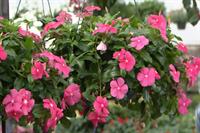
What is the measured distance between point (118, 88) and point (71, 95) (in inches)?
5.0

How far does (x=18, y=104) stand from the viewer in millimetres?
1382

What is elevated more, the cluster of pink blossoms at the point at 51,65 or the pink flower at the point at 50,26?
the pink flower at the point at 50,26

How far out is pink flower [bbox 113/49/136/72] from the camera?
156 centimetres

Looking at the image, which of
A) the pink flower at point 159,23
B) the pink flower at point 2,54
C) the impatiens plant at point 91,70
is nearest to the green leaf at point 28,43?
the impatiens plant at point 91,70

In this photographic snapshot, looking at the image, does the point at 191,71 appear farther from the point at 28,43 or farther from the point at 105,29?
the point at 28,43

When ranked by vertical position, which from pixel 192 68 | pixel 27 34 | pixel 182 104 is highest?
pixel 27 34

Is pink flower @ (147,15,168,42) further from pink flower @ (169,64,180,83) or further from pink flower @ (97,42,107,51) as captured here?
pink flower @ (97,42,107,51)

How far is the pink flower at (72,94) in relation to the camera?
1509 mm

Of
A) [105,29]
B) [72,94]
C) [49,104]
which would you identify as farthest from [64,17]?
[49,104]

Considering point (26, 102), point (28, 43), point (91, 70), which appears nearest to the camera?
point (26, 102)

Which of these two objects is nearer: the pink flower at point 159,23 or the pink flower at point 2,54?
the pink flower at point 2,54

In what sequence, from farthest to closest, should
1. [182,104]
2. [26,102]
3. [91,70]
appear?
[182,104] < [91,70] < [26,102]

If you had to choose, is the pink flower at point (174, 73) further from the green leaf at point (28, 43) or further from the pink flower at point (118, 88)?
the green leaf at point (28, 43)

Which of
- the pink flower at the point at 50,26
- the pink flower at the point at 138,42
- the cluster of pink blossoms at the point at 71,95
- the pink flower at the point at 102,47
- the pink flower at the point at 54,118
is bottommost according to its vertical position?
the pink flower at the point at 54,118
